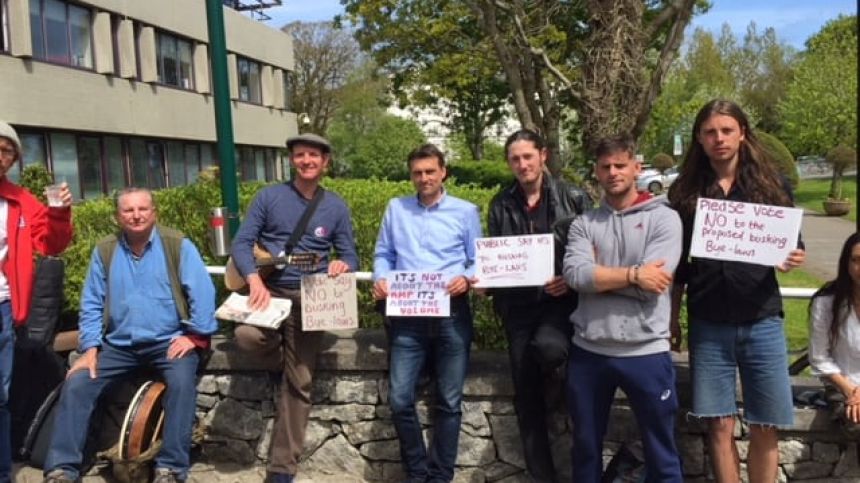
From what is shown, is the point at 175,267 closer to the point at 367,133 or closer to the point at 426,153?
the point at 426,153

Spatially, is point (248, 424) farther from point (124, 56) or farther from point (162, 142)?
point (162, 142)

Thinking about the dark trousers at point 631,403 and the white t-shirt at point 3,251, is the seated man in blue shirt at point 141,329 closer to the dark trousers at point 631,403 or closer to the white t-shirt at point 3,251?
the white t-shirt at point 3,251

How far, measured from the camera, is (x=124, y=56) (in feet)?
75.3

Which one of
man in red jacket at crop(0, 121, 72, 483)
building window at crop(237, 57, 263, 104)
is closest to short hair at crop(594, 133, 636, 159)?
Answer: man in red jacket at crop(0, 121, 72, 483)

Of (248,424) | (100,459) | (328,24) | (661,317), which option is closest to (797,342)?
(661,317)

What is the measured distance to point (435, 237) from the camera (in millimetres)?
4074

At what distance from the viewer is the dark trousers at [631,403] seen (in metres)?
3.32

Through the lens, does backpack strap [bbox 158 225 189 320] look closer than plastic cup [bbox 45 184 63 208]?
No

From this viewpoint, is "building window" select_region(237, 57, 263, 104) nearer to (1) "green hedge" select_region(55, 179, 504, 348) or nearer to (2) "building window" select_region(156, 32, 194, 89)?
(2) "building window" select_region(156, 32, 194, 89)

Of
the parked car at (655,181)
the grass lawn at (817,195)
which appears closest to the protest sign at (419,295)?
the grass lawn at (817,195)

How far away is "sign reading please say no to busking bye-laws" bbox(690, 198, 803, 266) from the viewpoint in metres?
3.32

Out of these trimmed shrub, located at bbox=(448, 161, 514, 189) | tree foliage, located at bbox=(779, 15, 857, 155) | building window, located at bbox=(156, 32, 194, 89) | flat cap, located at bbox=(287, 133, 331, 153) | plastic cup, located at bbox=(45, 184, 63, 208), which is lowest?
plastic cup, located at bbox=(45, 184, 63, 208)

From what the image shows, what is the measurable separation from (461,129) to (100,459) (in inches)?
1291

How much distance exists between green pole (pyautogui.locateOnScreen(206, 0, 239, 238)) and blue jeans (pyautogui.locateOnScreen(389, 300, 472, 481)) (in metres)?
1.71
